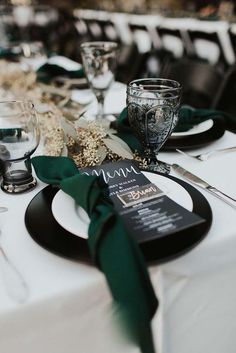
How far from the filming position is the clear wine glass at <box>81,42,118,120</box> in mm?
1148

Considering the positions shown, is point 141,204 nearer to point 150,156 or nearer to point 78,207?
point 78,207

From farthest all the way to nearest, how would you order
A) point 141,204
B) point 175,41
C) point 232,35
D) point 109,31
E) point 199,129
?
point 109,31, point 175,41, point 232,35, point 199,129, point 141,204

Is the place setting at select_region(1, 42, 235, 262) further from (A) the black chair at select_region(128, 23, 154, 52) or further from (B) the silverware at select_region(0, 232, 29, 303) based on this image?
(A) the black chair at select_region(128, 23, 154, 52)

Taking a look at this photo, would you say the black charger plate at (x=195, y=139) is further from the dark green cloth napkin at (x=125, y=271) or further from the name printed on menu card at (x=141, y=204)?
the dark green cloth napkin at (x=125, y=271)

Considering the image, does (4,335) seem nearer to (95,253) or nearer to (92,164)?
(95,253)

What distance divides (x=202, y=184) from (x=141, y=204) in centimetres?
18

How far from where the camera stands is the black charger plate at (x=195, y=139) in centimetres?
90

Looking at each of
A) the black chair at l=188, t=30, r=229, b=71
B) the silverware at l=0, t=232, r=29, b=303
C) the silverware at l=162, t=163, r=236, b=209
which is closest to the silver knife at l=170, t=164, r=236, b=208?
the silverware at l=162, t=163, r=236, b=209

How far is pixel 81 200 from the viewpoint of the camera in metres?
0.56

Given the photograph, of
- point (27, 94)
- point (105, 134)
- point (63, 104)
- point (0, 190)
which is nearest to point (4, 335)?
point (0, 190)

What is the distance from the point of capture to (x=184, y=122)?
989 mm

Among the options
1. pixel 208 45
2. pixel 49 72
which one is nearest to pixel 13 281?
pixel 49 72

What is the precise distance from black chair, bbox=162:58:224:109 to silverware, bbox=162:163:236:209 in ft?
3.22

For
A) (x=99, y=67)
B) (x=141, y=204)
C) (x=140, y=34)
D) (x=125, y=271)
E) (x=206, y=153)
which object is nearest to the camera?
(x=125, y=271)
